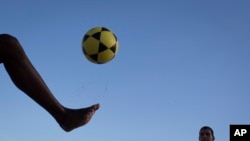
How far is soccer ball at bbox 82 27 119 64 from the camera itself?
352 inches

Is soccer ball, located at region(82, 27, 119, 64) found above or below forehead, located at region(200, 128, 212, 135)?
above

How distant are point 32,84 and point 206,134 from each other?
33.9 ft

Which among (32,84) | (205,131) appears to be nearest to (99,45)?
(32,84)

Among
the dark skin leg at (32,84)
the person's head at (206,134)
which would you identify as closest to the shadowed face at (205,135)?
the person's head at (206,134)

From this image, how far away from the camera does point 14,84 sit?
351 centimetres

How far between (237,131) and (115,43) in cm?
634

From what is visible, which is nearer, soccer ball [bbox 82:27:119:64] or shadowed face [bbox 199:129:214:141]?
soccer ball [bbox 82:27:119:64]

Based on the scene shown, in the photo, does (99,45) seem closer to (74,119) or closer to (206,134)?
(74,119)

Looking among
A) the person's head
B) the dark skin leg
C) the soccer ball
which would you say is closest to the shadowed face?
the person's head

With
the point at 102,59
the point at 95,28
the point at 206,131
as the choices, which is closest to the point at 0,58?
the point at 102,59

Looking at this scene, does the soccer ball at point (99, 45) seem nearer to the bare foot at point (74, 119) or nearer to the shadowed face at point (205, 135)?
the bare foot at point (74, 119)

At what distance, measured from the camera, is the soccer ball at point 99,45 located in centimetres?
895

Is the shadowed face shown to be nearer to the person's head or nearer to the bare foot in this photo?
the person's head

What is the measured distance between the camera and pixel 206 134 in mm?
12883
